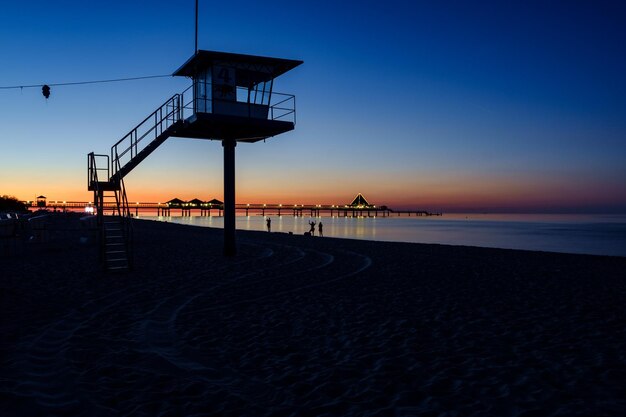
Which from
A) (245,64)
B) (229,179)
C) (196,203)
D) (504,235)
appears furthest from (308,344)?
(196,203)

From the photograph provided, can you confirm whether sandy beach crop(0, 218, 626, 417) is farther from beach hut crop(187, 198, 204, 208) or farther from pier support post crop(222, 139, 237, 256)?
beach hut crop(187, 198, 204, 208)

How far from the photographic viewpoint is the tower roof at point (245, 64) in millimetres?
19458

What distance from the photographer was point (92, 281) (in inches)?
559

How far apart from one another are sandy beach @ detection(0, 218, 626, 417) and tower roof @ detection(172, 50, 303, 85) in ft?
31.3

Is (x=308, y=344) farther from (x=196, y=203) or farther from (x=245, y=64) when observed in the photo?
(x=196, y=203)

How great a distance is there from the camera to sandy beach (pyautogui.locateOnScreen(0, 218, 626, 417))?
5.60 metres

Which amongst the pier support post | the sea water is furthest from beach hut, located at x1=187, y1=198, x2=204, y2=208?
the pier support post

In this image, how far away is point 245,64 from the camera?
2034 centimetres

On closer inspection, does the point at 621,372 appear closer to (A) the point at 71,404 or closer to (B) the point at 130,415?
(B) the point at 130,415

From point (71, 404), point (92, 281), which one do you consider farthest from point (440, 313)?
point (92, 281)

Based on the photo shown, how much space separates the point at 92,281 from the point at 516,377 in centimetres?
1261

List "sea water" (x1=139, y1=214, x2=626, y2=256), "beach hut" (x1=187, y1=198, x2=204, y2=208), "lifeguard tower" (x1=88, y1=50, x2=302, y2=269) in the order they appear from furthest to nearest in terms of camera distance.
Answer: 1. "beach hut" (x1=187, y1=198, x2=204, y2=208)
2. "sea water" (x1=139, y1=214, x2=626, y2=256)
3. "lifeguard tower" (x1=88, y1=50, x2=302, y2=269)

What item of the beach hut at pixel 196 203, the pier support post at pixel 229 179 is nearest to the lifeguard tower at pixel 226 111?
the pier support post at pixel 229 179

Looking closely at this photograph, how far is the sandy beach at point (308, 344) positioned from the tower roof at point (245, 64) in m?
9.55
